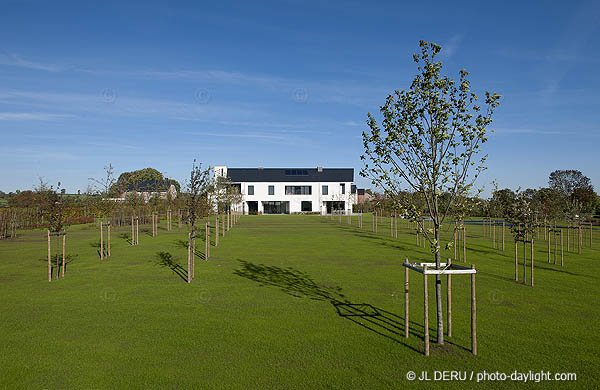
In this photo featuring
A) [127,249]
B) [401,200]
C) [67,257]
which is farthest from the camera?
[127,249]

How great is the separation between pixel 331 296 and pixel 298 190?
219ft

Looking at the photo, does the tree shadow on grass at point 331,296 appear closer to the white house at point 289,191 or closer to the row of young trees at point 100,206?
the row of young trees at point 100,206

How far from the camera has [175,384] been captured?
6.17 metres

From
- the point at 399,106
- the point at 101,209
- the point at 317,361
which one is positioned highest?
the point at 399,106

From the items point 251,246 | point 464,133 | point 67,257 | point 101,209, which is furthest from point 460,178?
point 101,209

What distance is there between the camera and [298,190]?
7800cm

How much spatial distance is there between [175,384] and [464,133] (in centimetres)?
688

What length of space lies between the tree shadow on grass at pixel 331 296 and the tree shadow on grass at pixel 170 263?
2021mm

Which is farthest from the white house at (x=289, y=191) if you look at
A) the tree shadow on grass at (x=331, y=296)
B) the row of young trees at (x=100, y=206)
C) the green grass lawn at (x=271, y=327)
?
the green grass lawn at (x=271, y=327)

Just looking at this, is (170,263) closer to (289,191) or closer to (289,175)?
(289,191)

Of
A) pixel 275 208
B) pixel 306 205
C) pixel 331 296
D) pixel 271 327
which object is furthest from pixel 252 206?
pixel 271 327

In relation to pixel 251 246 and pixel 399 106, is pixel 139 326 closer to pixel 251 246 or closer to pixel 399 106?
pixel 399 106

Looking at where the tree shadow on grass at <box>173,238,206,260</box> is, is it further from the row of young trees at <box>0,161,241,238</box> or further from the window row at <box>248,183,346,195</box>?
the window row at <box>248,183,346,195</box>

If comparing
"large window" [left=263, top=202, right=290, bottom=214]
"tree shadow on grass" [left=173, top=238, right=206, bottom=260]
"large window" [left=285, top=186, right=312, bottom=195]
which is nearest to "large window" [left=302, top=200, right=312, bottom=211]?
"large window" [left=285, top=186, right=312, bottom=195]
